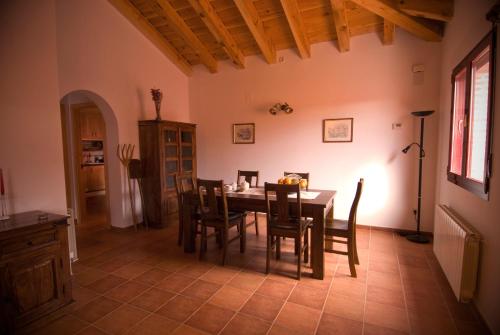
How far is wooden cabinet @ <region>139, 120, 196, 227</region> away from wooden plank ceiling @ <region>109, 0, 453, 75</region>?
5.11 feet

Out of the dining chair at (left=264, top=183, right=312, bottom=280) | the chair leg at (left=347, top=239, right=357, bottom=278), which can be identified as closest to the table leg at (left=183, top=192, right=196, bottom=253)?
the dining chair at (left=264, top=183, right=312, bottom=280)

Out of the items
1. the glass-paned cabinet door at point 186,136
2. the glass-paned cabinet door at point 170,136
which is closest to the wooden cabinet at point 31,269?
the glass-paned cabinet door at point 170,136

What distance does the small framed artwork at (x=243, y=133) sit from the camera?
5.04m

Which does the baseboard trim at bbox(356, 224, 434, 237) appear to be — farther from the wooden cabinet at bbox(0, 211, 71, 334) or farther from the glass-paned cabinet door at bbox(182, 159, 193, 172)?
the wooden cabinet at bbox(0, 211, 71, 334)

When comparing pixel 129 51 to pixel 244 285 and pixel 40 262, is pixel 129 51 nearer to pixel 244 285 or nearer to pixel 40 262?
pixel 40 262

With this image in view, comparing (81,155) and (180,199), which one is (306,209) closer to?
(180,199)

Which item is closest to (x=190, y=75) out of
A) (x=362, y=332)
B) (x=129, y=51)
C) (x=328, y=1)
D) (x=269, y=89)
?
(x=129, y=51)

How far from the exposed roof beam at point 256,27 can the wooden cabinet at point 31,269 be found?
3262 millimetres

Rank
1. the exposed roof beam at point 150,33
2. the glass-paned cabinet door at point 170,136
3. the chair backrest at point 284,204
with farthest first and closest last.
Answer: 1. the glass-paned cabinet door at point 170,136
2. the exposed roof beam at point 150,33
3. the chair backrest at point 284,204

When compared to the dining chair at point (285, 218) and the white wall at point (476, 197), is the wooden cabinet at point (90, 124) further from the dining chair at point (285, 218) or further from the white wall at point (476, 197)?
the white wall at point (476, 197)

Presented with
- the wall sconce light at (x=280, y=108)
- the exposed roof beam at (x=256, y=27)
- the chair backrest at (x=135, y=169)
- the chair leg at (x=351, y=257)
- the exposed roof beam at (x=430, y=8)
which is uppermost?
the exposed roof beam at (x=256, y=27)

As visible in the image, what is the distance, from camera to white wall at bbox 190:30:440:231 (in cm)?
389

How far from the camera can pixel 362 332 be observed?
1.92 m

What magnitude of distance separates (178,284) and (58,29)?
11.1 ft
